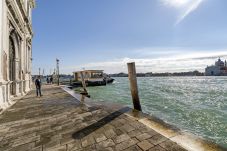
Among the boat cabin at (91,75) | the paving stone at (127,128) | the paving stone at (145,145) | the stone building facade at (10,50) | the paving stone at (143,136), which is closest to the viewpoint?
the paving stone at (145,145)

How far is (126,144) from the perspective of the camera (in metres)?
3.39

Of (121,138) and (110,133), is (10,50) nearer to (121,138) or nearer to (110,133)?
(110,133)

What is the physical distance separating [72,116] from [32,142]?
77.1 inches

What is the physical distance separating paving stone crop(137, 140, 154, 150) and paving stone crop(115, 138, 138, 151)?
0.13 meters

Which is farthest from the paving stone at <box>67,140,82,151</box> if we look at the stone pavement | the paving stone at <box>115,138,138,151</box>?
the paving stone at <box>115,138,138,151</box>

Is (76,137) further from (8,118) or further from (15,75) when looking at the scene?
(15,75)


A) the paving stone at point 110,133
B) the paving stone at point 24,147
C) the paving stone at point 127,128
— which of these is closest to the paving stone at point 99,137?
the paving stone at point 110,133

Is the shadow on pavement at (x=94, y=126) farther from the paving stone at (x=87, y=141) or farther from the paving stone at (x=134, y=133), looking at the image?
the paving stone at (x=134, y=133)

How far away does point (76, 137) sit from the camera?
385 cm

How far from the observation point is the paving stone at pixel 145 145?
3.20 meters

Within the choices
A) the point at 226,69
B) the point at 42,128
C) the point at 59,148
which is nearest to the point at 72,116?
the point at 42,128

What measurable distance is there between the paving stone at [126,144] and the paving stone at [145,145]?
0.44 feet

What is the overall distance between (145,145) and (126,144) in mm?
375

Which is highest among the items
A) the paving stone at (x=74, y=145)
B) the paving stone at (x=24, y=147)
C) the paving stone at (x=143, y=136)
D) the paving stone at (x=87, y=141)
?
the paving stone at (x=143, y=136)
